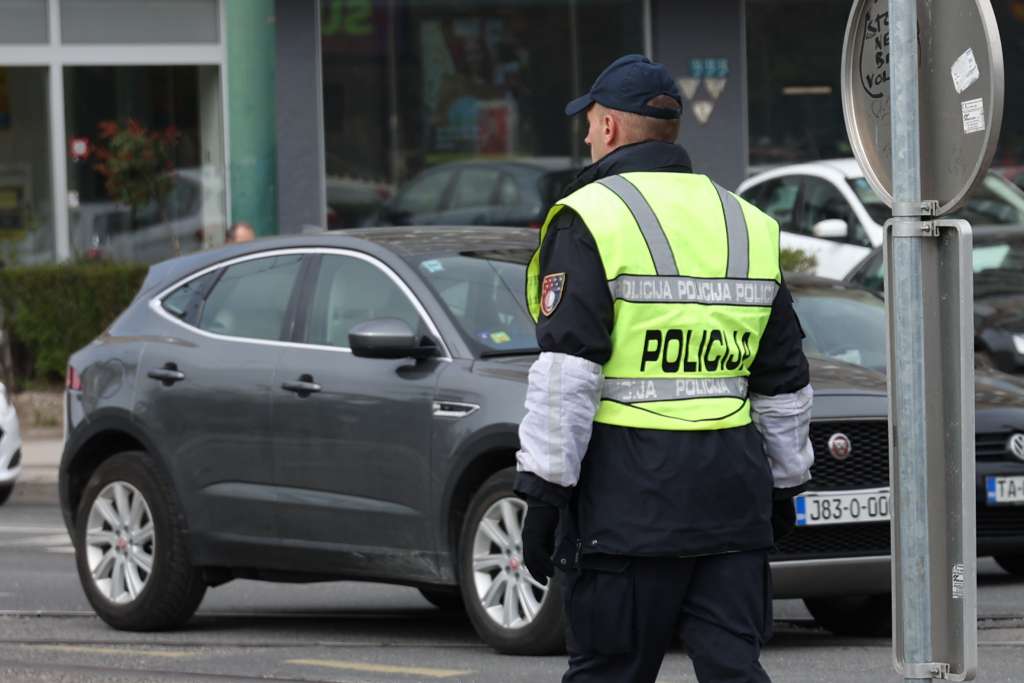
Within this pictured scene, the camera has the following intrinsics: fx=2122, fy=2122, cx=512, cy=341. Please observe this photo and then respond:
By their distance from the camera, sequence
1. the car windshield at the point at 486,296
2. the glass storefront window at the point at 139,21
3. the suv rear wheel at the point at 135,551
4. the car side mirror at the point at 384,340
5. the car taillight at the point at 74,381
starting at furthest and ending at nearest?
the glass storefront window at the point at 139,21 → the car taillight at the point at 74,381 → the suv rear wheel at the point at 135,551 → the car windshield at the point at 486,296 → the car side mirror at the point at 384,340

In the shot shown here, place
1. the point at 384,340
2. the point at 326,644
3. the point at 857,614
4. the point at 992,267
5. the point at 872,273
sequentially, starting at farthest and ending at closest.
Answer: the point at 992,267
the point at 872,273
the point at 857,614
the point at 326,644
the point at 384,340

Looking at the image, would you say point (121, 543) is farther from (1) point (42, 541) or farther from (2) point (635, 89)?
(2) point (635, 89)

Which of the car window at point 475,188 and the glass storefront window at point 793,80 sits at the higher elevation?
the glass storefront window at point 793,80

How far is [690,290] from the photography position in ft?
14.7

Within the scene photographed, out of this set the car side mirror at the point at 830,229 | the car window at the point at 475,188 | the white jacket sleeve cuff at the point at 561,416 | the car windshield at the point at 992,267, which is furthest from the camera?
the car window at the point at 475,188

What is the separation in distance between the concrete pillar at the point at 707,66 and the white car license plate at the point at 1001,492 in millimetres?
13224

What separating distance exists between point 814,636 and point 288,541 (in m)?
2.10

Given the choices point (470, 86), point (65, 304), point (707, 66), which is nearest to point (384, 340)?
point (65, 304)

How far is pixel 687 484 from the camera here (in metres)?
4.41

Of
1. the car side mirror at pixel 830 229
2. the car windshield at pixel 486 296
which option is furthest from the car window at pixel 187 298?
the car side mirror at pixel 830 229

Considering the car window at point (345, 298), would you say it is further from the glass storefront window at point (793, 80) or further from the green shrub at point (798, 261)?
the glass storefront window at point (793, 80)

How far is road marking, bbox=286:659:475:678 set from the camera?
730 centimetres

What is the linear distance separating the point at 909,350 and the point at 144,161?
1665 centimetres

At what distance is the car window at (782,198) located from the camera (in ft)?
58.7
